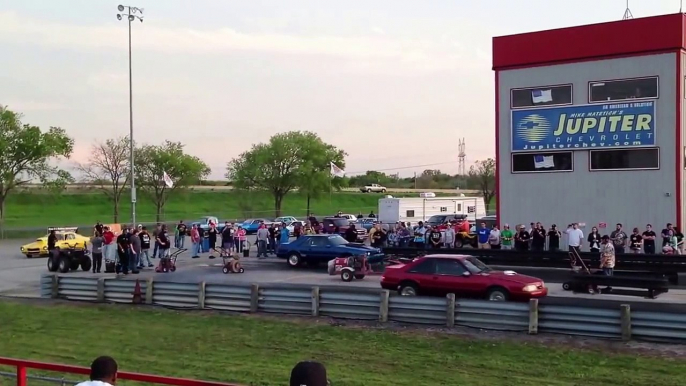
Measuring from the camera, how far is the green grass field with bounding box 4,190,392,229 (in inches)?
2881

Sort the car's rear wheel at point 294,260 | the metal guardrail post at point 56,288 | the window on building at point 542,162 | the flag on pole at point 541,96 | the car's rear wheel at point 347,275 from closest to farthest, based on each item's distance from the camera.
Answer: the metal guardrail post at point 56,288 → the car's rear wheel at point 347,275 → the car's rear wheel at point 294,260 → the window on building at point 542,162 → the flag on pole at point 541,96

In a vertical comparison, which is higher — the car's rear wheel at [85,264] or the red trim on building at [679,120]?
the red trim on building at [679,120]

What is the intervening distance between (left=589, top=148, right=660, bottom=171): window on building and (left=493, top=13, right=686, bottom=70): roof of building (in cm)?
382

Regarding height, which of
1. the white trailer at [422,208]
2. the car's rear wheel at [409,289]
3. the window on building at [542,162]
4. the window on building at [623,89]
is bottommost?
the car's rear wheel at [409,289]

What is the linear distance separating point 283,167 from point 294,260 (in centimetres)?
4576

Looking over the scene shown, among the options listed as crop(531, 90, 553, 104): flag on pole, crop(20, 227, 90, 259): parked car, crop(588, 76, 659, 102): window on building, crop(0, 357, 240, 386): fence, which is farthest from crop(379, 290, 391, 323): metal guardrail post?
crop(20, 227, 90, 259): parked car

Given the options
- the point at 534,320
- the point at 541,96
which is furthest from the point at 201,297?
the point at 541,96

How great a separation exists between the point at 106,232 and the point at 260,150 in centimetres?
4718

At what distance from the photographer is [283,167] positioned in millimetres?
74750

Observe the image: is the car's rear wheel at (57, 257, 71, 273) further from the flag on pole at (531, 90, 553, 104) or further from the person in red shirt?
the flag on pole at (531, 90, 553, 104)

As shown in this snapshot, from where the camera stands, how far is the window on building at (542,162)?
3142cm

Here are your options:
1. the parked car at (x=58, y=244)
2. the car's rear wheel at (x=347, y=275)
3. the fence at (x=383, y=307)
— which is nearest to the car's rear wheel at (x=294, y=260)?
the car's rear wheel at (x=347, y=275)

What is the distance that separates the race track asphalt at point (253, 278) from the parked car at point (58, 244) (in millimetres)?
1862

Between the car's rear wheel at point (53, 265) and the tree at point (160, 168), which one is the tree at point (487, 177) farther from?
the car's rear wheel at point (53, 265)
